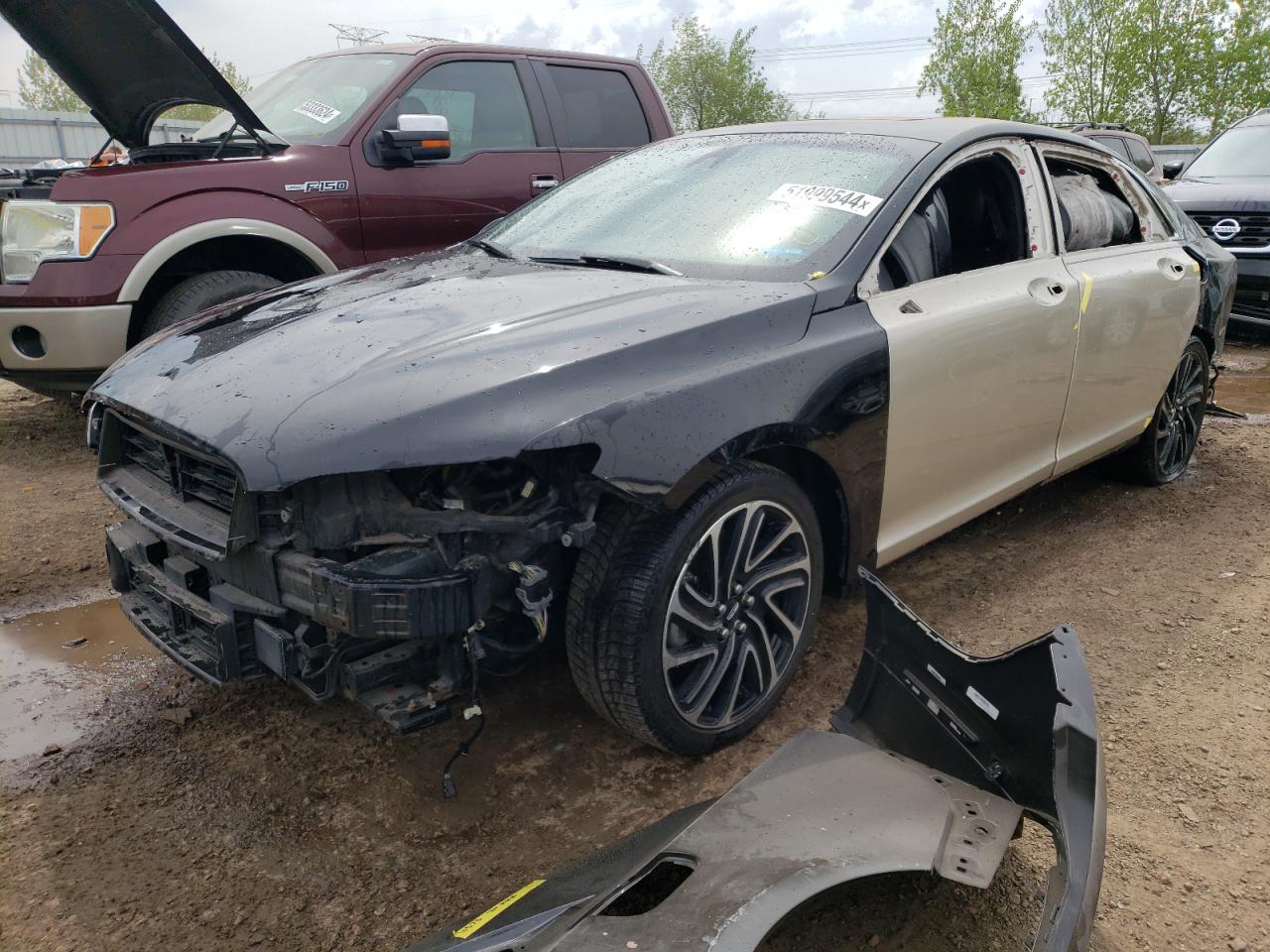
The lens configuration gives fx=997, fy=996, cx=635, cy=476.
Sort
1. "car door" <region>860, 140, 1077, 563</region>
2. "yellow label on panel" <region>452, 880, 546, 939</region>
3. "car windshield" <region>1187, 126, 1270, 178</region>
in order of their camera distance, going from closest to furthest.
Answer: "yellow label on panel" <region>452, 880, 546, 939</region>, "car door" <region>860, 140, 1077, 563</region>, "car windshield" <region>1187, 126, 1270, 178</region>

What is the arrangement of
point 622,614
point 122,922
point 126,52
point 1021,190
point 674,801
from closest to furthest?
point 122,922
point 622,614
point 674,801
point 1021,190
point 126,52

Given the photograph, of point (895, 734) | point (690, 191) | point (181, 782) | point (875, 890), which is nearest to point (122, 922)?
point (181, 782)

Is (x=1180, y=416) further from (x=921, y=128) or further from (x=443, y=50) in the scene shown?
(x=443, y=50)

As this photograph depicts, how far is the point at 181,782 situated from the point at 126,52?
11.7 feet

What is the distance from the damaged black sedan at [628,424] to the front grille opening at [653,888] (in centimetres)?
58

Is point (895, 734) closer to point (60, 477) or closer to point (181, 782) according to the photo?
point (181, 782)

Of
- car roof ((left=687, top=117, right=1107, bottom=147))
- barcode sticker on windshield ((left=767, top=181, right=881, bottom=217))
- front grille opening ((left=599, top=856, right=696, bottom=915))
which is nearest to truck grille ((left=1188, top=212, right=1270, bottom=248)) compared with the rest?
car roof ((left=687, top=117, right=1107, bottom=147))

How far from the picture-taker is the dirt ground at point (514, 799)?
216 cm

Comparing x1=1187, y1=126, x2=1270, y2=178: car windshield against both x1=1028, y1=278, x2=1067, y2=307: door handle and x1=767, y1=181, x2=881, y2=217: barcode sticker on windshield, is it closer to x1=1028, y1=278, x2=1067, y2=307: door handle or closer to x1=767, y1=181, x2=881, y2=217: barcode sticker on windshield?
x1=1028, y1=278, x2=1067, y2=307: door handle

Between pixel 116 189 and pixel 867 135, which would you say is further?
pixel 116 189

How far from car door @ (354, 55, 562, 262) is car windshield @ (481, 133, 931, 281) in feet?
5.65

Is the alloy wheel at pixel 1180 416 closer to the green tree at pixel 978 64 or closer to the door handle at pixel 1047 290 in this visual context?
the door handle at pixel 1047 290

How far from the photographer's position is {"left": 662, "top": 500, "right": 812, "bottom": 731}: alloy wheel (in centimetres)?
252

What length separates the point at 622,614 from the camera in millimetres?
2365
